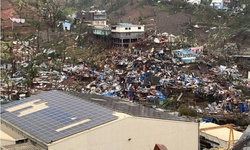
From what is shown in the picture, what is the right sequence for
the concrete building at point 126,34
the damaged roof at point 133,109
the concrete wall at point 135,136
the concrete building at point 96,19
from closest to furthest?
the concrete wall at point 135,136, the damaged roof at point 133,109, the concrete building at point 126,34, the concrete building at point 96,19

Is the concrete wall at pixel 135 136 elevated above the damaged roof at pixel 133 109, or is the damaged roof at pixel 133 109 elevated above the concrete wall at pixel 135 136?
the damaged roof at pixel 133 109

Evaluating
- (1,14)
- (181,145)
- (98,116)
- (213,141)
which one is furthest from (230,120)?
(1,14)

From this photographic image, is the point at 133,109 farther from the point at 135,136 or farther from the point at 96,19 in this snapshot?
the point at 96,19

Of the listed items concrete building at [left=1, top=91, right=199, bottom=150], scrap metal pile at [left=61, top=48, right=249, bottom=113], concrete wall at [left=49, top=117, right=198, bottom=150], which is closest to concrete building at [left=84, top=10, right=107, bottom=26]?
scrap metal pile at [left=61, top=48, right=249, bottom=113]

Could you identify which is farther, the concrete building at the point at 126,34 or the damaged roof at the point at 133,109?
the concrete building at the point at 126,34

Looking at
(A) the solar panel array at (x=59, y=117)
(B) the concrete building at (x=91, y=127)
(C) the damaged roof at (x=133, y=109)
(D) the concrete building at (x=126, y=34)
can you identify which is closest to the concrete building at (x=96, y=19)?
(D) the concrete building at (x=126, y=34)

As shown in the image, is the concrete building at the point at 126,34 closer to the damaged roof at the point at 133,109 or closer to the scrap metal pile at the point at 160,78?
the scrap metal pile at the point at 160,78

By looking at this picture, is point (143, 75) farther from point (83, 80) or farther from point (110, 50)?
point (110, 50)
